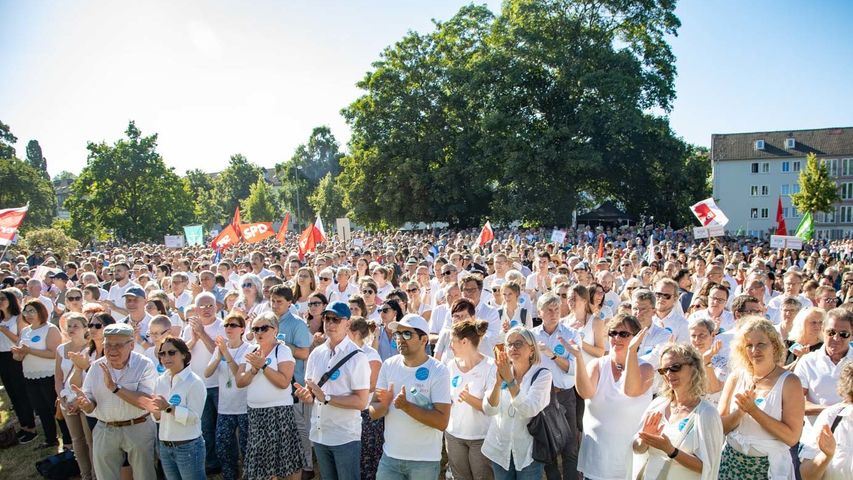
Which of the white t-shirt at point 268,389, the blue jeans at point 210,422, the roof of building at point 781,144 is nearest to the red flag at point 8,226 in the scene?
the blue jeans at point 210,422

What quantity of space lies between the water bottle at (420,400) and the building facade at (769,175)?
202 ft

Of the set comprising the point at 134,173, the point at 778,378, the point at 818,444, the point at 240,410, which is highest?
the point at 134,173

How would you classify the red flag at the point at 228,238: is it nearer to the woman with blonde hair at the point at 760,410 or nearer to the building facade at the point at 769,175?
the woman with blonde hair at the point at 760,410

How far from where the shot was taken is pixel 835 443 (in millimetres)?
3318

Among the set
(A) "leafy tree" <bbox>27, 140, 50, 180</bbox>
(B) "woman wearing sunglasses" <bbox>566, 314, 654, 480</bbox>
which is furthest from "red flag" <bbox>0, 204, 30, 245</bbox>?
(A) "leafy tree" <bbox>27, 140, 50, 180</bbox>

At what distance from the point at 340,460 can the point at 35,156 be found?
107 metres

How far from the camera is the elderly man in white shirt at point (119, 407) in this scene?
4.71 metres

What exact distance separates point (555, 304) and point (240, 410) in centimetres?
299

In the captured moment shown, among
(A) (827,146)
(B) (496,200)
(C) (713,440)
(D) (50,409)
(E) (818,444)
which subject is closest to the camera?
(C) (713,440)

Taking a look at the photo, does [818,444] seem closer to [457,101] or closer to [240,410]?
[240,410]

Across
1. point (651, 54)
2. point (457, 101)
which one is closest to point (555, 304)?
point (457, 101)

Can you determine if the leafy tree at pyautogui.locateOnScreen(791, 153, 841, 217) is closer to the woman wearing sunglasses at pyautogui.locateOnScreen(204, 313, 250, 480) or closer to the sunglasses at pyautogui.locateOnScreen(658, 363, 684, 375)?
the sunglasses at pyautogui.locateOnScreen(658, 363, 684, 375)

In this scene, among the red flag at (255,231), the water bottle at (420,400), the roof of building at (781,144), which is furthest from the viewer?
the roof of building at (781,144)

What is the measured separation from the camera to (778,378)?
134 inches
